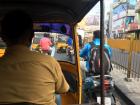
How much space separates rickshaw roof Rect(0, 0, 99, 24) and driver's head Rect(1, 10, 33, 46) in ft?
3.53

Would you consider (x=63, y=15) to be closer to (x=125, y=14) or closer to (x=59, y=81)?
(x=59, y=81)

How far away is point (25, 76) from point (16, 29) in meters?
0.36

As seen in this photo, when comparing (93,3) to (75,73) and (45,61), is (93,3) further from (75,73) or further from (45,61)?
(75,73)

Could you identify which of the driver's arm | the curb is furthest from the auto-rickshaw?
the curb

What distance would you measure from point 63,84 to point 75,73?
290 cm

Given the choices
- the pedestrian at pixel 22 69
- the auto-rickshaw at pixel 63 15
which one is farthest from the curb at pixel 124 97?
the pedestrian at pixel 22 69

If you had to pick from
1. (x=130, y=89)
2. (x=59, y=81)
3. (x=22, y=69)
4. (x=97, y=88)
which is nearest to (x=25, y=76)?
(x=22, y=69)

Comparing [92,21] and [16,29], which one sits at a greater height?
[92,21]

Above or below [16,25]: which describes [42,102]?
below

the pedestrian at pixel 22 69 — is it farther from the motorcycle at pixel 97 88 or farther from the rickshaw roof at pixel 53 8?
the motorcycle at pixel 97 88

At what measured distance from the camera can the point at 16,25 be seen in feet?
10.0

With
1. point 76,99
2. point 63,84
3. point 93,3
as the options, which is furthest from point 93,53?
point 63,84

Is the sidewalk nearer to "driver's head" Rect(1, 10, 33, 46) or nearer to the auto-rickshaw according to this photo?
the auto-rickshaw

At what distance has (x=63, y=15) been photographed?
5176 mm
